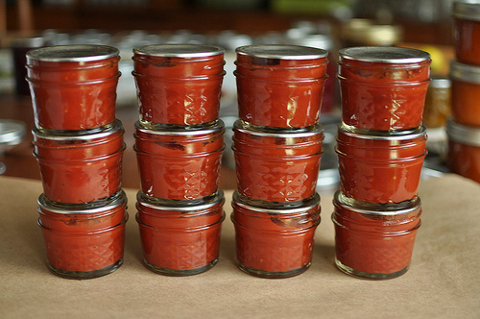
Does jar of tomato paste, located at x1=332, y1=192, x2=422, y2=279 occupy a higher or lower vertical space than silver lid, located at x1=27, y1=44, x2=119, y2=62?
lower

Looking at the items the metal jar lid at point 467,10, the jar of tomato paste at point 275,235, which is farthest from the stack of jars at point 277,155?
the metal jar lid at point 467,10

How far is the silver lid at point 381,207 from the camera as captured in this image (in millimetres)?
1056

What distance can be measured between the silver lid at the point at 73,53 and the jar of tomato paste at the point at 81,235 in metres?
0.27

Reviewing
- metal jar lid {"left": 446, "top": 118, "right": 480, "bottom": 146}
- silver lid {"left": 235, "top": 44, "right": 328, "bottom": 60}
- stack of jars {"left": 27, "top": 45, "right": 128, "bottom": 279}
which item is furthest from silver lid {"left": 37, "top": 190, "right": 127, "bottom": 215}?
metal jar lid {"left": 446, "top": 118, "right": 480, "bottom": 146}

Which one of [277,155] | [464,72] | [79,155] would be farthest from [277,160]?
[464,72]

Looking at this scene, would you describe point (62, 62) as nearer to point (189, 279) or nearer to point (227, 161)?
point (189, 279)

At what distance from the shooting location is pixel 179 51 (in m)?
1.01

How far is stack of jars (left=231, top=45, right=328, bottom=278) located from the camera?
988mm

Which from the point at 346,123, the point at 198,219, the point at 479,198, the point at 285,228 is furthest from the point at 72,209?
the point at 479,198

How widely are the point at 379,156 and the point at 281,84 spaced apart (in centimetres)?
23

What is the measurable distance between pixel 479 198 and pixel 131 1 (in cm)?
502

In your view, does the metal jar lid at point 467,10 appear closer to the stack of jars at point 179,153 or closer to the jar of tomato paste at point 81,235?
the stack of jars at point 179,153

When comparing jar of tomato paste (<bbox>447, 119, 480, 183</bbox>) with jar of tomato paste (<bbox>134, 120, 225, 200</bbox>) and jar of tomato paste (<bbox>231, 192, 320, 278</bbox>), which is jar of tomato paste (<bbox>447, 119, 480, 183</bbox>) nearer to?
jar of tomato paste (<bbox>231, 192, 320, 278</bbox>)

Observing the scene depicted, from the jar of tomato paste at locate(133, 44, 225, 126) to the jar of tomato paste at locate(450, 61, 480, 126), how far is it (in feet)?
2.48
